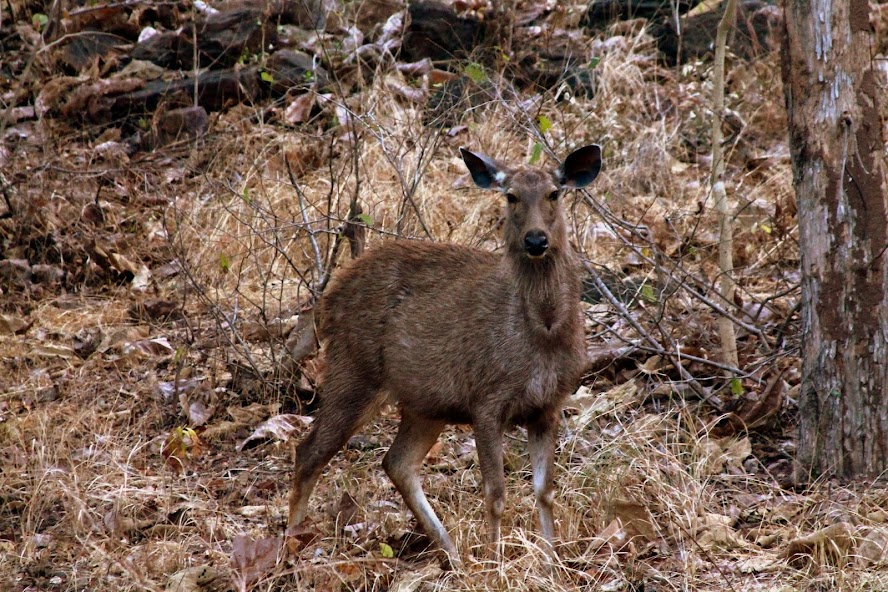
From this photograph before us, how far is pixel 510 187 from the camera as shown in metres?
6.03

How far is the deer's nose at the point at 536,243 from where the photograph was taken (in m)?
5.71

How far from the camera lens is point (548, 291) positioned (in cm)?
594

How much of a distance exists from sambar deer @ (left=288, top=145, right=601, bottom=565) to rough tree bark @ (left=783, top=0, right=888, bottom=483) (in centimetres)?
112

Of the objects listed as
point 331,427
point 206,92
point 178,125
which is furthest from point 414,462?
point 206,92

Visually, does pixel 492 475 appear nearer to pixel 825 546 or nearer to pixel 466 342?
pixel 466 342

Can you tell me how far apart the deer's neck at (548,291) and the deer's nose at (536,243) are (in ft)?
0.87

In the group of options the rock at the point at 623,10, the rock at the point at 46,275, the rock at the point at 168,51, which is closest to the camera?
the rock at the point at 46,275

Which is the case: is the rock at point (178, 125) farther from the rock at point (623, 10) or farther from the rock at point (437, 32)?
the rock at point (623, 10)

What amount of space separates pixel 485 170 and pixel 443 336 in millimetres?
953

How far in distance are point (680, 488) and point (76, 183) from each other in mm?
7120

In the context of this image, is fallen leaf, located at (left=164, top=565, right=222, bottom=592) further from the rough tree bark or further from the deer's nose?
the rough tree bark

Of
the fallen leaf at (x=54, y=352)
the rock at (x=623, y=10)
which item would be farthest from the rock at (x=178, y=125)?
the rock at (x=623, y=10)

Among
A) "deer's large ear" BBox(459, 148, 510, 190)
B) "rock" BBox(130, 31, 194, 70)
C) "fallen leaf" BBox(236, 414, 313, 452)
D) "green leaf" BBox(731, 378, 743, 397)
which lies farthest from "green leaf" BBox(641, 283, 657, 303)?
"rock" BBox(130, 31, 194, 70)

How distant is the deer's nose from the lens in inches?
225
